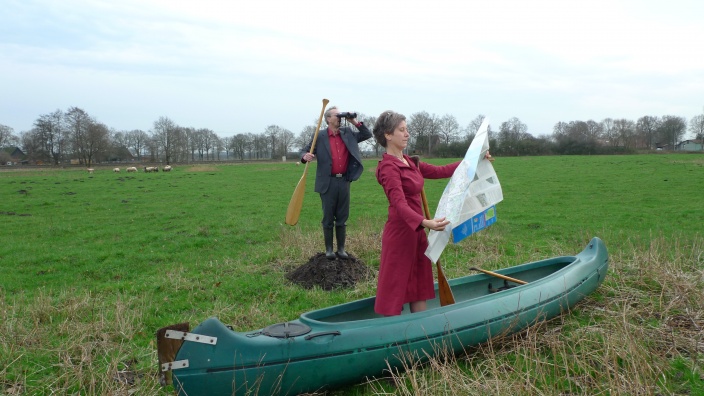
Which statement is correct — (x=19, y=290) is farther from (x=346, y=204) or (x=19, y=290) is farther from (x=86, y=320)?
(x=346, y=204)

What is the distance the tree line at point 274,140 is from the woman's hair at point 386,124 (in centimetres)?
3533

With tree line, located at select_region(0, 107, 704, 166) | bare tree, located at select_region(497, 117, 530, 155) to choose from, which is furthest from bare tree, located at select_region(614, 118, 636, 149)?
bare tree, located at select_region(497, 117, 530, 155)

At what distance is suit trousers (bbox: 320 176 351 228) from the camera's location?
262 inches

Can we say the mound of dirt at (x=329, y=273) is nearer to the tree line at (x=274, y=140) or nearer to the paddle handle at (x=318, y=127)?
the paddle handle at (x=318, y=127)

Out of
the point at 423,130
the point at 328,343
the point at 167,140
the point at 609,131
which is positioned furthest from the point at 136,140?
the point at 328,343

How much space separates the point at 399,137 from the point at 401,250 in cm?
95

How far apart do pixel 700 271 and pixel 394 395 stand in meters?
4.54

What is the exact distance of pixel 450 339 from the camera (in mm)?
3924

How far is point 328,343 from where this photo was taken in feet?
11.5

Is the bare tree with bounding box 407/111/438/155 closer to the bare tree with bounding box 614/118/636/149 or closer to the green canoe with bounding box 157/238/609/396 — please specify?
the bare tree with bounding box 614/118/636/149

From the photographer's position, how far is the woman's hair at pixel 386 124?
159 inches

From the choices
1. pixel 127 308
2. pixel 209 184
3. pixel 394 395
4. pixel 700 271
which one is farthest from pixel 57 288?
pixel 209 184

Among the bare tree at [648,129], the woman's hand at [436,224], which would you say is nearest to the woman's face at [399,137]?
the woman's hand at [436,224]

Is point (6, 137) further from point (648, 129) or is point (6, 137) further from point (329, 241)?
point (648, 129)
